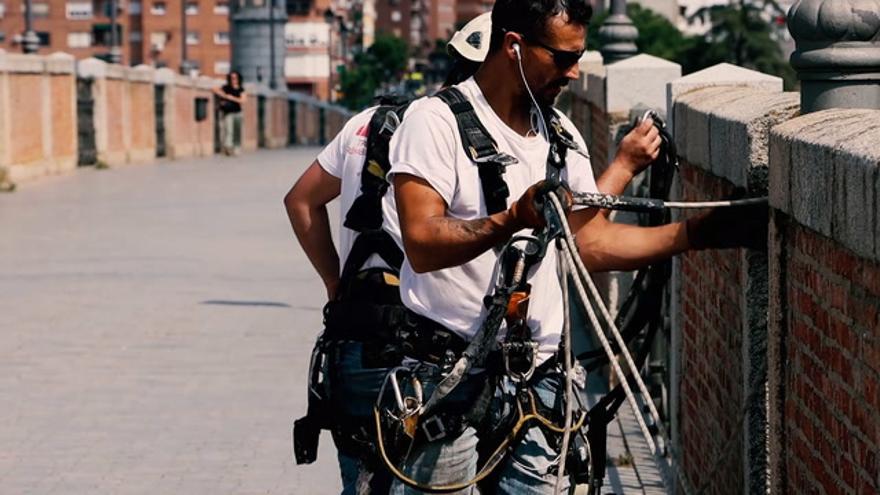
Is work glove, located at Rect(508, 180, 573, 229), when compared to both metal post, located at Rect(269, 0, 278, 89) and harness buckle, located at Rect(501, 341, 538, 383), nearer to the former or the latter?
harness buckle, located at Rect(501, 341, 538, 383)

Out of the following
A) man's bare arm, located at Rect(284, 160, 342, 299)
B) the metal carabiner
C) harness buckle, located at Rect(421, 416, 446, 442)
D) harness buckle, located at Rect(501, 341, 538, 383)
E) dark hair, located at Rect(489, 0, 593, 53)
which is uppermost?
dark hair, located at Rect(489, 0, 593, 53)

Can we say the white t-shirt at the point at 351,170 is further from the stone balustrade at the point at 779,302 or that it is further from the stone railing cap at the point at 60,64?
the stone railing cap at the point at 60,64

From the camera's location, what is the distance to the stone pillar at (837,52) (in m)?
5.87

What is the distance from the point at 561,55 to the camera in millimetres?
5266

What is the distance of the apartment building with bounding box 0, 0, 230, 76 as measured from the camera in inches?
6260

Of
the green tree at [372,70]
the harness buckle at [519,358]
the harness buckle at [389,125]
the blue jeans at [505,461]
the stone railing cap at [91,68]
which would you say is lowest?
the green tree at [372,70]

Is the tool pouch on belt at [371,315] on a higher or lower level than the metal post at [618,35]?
lower

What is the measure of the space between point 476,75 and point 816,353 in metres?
1.08

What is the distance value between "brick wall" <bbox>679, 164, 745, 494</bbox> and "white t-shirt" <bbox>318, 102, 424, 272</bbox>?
4.21 ft

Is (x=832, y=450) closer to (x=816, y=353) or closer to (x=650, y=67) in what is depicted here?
(x=816, y=353)

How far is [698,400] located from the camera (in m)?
8.09

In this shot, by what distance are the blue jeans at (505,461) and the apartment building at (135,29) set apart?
153715 millimetres

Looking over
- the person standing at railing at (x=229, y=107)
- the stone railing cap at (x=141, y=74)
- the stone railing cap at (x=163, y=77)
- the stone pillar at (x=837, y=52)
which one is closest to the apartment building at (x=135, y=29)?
the person standing at railing at (x=229, y=107)

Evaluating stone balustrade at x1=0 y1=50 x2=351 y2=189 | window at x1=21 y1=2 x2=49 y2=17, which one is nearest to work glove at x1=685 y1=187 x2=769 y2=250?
stone balustrade at x1=0 y1=50 x2=351 y2=189
